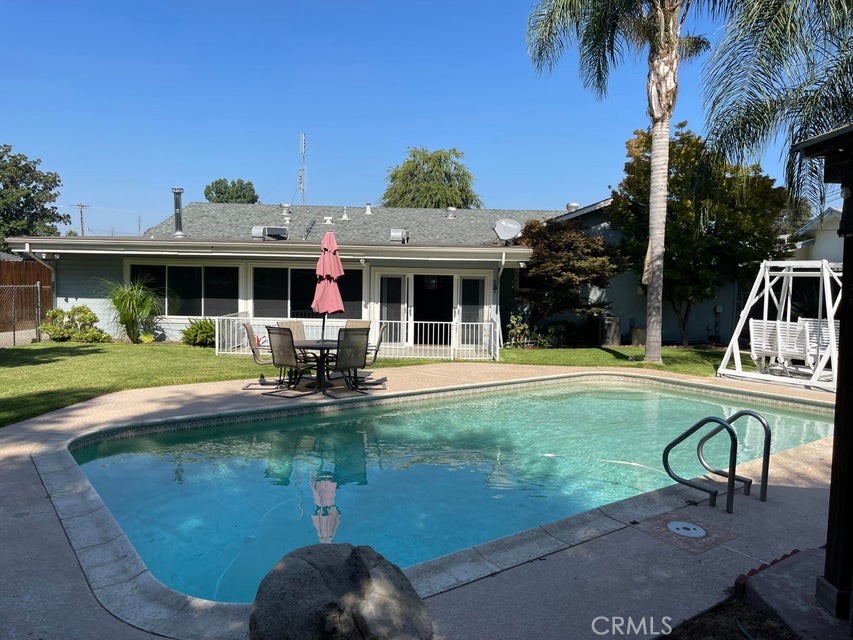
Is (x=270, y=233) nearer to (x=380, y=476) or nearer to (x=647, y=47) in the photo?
→ (x=647, y=47)

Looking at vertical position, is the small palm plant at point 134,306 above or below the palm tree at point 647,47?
below

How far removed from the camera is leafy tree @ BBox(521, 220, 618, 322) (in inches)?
648

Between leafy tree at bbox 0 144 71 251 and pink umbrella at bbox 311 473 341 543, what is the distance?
44439 mm

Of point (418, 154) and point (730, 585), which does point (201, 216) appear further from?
point (418, 154)

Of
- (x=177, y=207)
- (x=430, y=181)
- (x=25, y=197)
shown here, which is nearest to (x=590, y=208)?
(x=177, y=207)

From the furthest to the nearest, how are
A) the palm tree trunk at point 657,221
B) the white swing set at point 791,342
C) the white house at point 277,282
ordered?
the white house at point 277,282 → the palm tree trunk at point 657,221 → the white swing set at point 791,342

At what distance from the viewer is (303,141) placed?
35.8 meters

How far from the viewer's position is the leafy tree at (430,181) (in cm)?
4578

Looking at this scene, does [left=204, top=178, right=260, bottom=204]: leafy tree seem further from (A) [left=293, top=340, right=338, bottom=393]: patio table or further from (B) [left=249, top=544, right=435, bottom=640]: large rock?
(B) [left=249, top=544, right=435, bottom=640]: large rock

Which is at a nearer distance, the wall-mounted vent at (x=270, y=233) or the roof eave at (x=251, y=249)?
the roof eave at (x=251, y=249)

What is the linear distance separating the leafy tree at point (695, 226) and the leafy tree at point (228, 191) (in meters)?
62.5

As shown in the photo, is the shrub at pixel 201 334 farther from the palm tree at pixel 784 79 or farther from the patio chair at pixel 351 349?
the palm tree at pixel 784 79

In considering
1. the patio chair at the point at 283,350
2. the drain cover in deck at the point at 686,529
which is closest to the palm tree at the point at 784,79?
the drain cover in deck at the point at 686,529

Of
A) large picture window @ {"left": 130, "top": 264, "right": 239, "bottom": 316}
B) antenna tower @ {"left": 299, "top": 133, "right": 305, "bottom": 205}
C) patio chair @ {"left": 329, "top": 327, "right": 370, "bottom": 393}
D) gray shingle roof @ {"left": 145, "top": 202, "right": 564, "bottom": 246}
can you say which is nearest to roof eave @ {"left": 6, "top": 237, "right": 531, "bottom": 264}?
large picture window @ {"left": 130, "top": 264, "right": 239, "bottom": 316}
